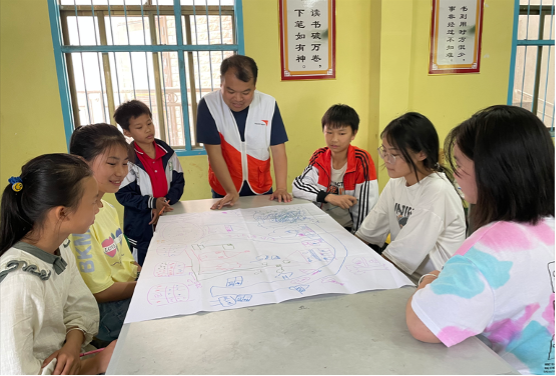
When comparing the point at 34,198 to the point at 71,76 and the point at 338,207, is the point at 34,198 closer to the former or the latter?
the point at 338,207

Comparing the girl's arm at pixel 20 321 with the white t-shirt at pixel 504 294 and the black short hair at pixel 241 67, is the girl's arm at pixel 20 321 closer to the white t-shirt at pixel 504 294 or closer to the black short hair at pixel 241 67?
the white t-shirt at pixel 504 294

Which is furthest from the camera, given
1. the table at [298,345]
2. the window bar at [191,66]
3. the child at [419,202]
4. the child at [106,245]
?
the window bar at [191,66]

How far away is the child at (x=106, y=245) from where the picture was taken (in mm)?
1235

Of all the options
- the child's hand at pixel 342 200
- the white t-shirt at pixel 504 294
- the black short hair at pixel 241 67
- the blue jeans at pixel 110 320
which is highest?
the black short hair at pixel 241 67

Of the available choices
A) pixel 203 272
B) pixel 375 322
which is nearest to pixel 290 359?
pixel 375 322

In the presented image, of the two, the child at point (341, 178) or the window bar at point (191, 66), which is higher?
the window bar at point (191, 66)

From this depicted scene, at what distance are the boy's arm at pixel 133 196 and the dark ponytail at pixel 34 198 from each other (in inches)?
32.7

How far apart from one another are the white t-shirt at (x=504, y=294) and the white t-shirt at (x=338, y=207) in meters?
1.31

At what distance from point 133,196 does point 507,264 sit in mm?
1631

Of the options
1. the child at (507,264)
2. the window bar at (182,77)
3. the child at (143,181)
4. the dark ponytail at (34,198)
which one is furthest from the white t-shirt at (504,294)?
the window bar at (182,77)

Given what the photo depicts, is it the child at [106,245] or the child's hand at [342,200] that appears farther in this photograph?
the child's hand at [342,200]

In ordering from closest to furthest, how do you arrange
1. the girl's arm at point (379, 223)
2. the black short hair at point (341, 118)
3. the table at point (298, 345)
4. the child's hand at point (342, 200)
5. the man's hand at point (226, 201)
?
the table at point (298, 345), the girl's arm at point (379, 223), the man's hand at point (226, 201), the child's hand at point (342, 200), the black short hair at point (341, 118)

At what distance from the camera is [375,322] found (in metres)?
0.77

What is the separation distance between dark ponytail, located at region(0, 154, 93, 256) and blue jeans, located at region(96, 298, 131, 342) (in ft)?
1.42
